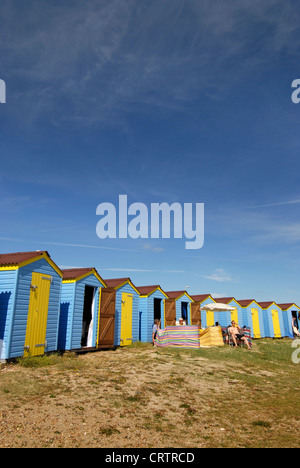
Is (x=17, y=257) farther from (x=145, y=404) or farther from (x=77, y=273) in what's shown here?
(x=145, y=404)

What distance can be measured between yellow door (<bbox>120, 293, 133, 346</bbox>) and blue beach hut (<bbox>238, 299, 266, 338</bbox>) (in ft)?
49.0

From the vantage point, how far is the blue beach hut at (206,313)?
79.2ft

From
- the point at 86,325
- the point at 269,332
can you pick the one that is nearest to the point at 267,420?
the point at 86,325

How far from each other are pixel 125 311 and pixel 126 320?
1.55 ft

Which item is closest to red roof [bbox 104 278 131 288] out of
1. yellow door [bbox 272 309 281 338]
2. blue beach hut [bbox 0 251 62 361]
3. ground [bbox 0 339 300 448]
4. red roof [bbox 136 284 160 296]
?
red roof [bbox 136 284 160 296]

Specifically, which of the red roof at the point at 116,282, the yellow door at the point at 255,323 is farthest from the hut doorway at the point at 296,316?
the red roof at the point at 116,282

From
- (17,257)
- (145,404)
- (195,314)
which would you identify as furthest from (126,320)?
(145,404)

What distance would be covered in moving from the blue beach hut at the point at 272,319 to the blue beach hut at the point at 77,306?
20865 millimetres

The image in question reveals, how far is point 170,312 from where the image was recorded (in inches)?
792

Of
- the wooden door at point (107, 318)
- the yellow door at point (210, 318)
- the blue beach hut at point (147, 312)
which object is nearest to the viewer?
the wooden door at point (107, 318)

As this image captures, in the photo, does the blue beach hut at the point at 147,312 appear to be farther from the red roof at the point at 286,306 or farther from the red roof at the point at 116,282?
the red roof at the point at 286,306

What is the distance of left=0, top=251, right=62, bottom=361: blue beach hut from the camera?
9.45 meters
